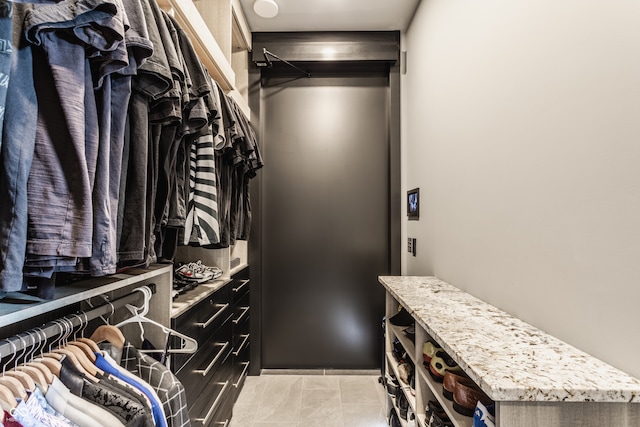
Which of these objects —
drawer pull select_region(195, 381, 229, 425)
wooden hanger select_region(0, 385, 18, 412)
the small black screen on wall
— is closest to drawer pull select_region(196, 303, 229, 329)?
drawer pull select_region(195, 381, 229, 425)

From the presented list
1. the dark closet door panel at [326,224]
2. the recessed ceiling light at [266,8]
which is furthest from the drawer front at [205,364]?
the recessed ceiling light at [266,8]

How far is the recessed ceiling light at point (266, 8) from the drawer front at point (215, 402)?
2334mm

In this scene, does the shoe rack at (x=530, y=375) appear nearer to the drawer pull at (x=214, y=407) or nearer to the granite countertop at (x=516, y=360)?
the granite countertop at (x=516, y=360)

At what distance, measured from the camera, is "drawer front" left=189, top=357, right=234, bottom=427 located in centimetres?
137

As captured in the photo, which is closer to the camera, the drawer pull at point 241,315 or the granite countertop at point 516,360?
the granite countertop at point 516,360

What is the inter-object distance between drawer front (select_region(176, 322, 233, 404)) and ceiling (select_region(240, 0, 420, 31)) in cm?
219

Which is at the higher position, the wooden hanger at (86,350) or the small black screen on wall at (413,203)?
the small black screen on wall at (413,203)

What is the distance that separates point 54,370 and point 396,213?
Answer: 2197 mm

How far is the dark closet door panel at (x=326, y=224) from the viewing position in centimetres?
259

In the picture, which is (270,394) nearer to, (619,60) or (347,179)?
(347,179)

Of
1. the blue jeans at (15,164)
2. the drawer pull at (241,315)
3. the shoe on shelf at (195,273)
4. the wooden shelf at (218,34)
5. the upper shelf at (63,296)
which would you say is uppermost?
the wooden shelf at (218,34)

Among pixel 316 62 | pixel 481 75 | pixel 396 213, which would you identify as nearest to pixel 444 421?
pixel 481 75

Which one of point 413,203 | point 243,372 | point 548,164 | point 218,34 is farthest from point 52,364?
point 413,203

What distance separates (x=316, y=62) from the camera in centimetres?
256
